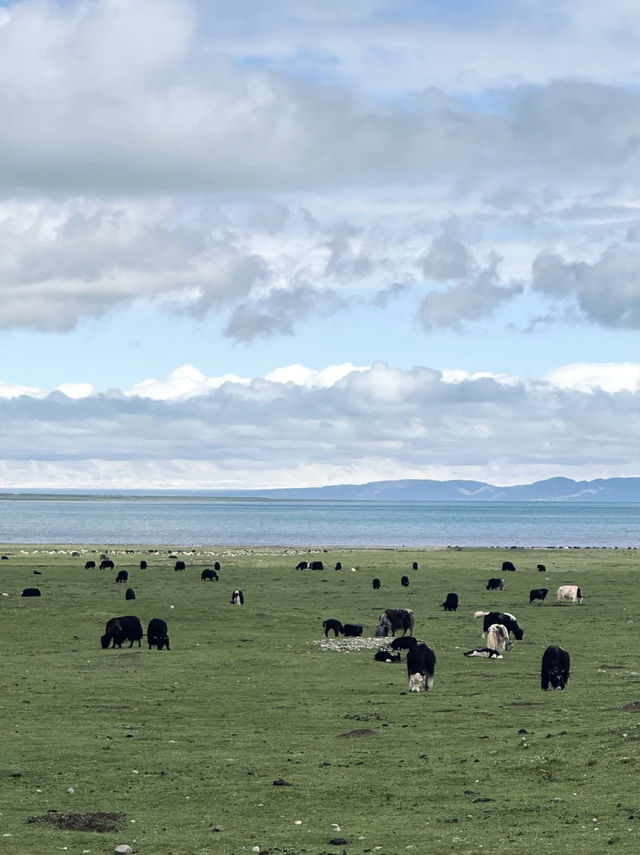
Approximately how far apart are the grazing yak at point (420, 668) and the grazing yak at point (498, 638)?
976 centimetres

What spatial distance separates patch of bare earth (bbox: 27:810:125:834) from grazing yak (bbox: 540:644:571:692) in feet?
58.7

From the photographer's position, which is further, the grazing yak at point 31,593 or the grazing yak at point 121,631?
the grazing yak at point 31,593

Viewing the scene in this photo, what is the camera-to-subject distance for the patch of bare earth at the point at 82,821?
20.6 metres

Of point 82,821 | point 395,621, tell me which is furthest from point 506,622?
point 82,821

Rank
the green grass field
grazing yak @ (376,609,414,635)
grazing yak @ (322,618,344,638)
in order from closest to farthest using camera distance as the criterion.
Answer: the green grass field < grazing yak @ (376,609,414,635) < grazing yak @ (322,618,344,638)

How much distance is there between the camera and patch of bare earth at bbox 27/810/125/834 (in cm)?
2064

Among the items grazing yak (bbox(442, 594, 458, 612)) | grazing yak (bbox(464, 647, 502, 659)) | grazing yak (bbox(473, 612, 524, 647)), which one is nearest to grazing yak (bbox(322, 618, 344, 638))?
grazing yak (bbox(473, 612, 524, 647))

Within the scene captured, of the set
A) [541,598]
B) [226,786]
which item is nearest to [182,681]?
[226,786]

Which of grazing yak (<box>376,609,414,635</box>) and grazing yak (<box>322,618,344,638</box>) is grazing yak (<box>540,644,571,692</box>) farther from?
grazing yak (<box>322,618,344,638</box>)

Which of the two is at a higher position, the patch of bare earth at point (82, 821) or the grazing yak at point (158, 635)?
the grazing yak at point (158, 635)

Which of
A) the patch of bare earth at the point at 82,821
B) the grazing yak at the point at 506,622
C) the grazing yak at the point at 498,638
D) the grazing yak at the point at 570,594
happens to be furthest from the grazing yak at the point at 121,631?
the grazing yak at the point at 570,594

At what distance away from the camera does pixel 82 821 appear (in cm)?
2097

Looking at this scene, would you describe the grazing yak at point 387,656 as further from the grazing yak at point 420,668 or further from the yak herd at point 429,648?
the grazing yak at point 420,668

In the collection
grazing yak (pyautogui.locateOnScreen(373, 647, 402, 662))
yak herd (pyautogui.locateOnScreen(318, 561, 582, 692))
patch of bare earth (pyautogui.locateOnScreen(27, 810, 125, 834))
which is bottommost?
patch of bare earth (pyautogui.locateOnScreen(27, 810, 125, 834))
